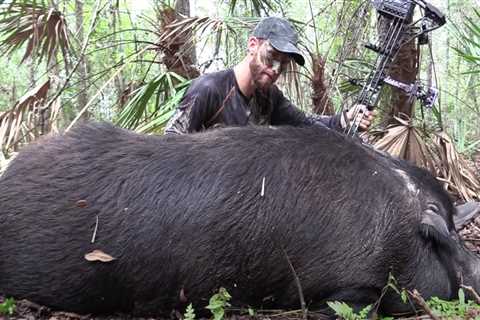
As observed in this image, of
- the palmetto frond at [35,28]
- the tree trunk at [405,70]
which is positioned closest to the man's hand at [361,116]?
the tree trunk at [405,70]

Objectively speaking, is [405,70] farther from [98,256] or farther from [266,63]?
[98,256]

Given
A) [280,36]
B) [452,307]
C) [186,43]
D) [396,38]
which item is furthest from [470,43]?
[186,43]

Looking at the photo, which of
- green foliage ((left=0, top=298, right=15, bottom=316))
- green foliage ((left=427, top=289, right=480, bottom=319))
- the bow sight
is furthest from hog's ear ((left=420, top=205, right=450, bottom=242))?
green foliage ((left=0, top=298, right=15, bottom=316))

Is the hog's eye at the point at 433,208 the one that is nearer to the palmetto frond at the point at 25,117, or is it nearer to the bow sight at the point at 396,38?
the bow sight at the point at 396,38

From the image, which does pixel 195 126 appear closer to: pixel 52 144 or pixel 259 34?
pixel 259 34

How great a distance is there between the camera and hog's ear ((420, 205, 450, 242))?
136 inches

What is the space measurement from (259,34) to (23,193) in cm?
233

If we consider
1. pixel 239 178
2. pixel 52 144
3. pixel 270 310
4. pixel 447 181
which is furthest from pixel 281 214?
pixel 447 181

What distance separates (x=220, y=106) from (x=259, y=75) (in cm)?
45

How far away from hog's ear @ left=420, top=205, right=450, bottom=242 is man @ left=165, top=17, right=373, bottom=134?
5.19 feet

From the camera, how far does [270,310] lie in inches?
136

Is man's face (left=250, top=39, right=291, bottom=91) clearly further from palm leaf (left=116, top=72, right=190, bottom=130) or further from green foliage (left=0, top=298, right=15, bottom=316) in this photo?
green foliage (left=0, top=298, right=15, bottom=316)

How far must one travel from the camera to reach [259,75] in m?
4.77

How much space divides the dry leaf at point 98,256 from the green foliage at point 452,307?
1886mm
